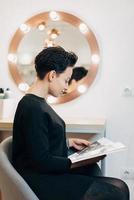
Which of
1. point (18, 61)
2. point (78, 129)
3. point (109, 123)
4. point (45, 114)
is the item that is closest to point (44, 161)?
point (45, 114)

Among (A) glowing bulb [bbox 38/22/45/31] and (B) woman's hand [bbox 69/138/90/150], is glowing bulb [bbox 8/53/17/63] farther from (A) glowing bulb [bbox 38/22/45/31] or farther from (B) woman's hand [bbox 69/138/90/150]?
(B) woman's hand [bbox 69/138/90/150]

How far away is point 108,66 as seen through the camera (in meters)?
2.28

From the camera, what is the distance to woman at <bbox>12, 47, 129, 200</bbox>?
1.15 meters

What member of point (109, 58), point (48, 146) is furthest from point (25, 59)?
point (48, 146)

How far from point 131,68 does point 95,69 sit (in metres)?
0.27

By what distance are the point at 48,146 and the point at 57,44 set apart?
129cm

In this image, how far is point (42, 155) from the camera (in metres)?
1.15

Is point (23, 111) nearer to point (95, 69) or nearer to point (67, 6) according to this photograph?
point (95, 69)

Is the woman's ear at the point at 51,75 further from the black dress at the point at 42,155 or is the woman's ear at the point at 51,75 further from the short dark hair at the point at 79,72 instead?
the short dark hair at the point at 79,72

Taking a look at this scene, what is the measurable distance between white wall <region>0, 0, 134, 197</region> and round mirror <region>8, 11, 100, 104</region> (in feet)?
0.16

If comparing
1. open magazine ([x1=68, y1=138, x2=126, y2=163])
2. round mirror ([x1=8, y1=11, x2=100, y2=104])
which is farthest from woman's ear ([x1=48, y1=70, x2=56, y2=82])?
round mirror ([x1=8, y1=11, x2=100, y2=104])

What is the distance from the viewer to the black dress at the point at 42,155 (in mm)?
1149

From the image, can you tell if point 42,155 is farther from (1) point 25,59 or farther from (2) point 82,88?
(1) point 25,59

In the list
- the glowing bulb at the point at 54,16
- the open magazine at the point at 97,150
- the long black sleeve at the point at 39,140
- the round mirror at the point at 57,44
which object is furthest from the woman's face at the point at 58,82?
the glowing bulb at the point at 54,16
